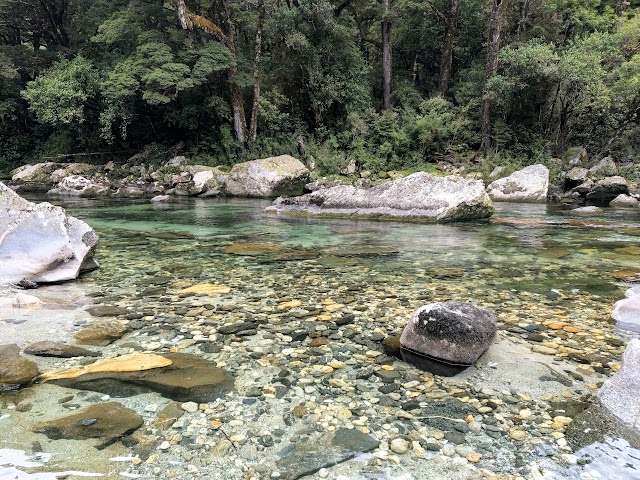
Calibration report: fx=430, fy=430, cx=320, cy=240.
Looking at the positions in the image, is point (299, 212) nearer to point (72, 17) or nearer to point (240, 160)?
point (240, 160)

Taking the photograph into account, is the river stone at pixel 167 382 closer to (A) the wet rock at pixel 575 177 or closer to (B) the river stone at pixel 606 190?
(B) the river stone at pixel 606 190

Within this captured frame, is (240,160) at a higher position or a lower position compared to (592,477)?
higher

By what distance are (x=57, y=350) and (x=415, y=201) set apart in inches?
355

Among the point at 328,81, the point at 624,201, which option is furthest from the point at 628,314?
the point at 328,81

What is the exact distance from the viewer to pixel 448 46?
2305 cm

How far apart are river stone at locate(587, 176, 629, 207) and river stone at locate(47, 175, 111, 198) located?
19737mm

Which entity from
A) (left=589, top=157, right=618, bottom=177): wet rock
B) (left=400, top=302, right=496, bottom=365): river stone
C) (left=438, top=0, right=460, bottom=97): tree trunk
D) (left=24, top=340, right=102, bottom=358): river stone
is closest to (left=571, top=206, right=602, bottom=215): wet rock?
(left=589, top=157, right=618, bottom=177): wet rock

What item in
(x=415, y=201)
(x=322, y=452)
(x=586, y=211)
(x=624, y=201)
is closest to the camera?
(x=322, y=452)

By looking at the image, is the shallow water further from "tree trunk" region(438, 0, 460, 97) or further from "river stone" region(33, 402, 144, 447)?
"tree trunk" region(438, 0, 460, 97)

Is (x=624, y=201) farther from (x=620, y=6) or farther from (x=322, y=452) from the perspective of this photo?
(x=322, y=452)

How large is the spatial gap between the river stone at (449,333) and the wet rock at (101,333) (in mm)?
2365

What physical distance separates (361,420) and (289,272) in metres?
3.45

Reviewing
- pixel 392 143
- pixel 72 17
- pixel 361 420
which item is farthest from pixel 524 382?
pixel 72 17

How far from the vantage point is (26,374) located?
2896mm
